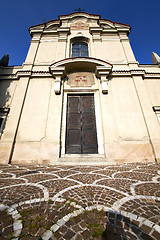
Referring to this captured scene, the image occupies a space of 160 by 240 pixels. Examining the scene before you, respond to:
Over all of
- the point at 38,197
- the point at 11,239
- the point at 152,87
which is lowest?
the point at 11,239

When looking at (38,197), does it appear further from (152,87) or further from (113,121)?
(152,87)

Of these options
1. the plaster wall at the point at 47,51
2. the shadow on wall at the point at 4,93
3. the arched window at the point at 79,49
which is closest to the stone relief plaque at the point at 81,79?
the plaster wall at the point at 47,51

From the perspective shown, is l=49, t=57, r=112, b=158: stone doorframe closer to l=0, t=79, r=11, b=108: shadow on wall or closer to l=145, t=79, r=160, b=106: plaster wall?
l=145, t=79, r=160, b=106: plaster wall

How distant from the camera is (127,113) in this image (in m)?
5.55

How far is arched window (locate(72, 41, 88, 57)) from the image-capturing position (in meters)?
8.36

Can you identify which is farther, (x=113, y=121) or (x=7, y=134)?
(x=113, y=121)

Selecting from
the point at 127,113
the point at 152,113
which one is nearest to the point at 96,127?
the point at 127,113

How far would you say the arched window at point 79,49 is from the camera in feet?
27.4

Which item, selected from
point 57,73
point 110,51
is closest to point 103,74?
point 57,73

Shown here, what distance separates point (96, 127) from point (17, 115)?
4301 millimetres

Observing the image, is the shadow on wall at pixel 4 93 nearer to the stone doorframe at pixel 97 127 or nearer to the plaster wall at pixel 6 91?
the plaster wall at pixel 6 91

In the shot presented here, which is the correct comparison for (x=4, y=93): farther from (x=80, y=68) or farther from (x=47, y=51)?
(x=80, y=68)

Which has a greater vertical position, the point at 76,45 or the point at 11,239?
the point at 76,45

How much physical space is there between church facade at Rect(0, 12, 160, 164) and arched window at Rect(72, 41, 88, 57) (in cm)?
78
